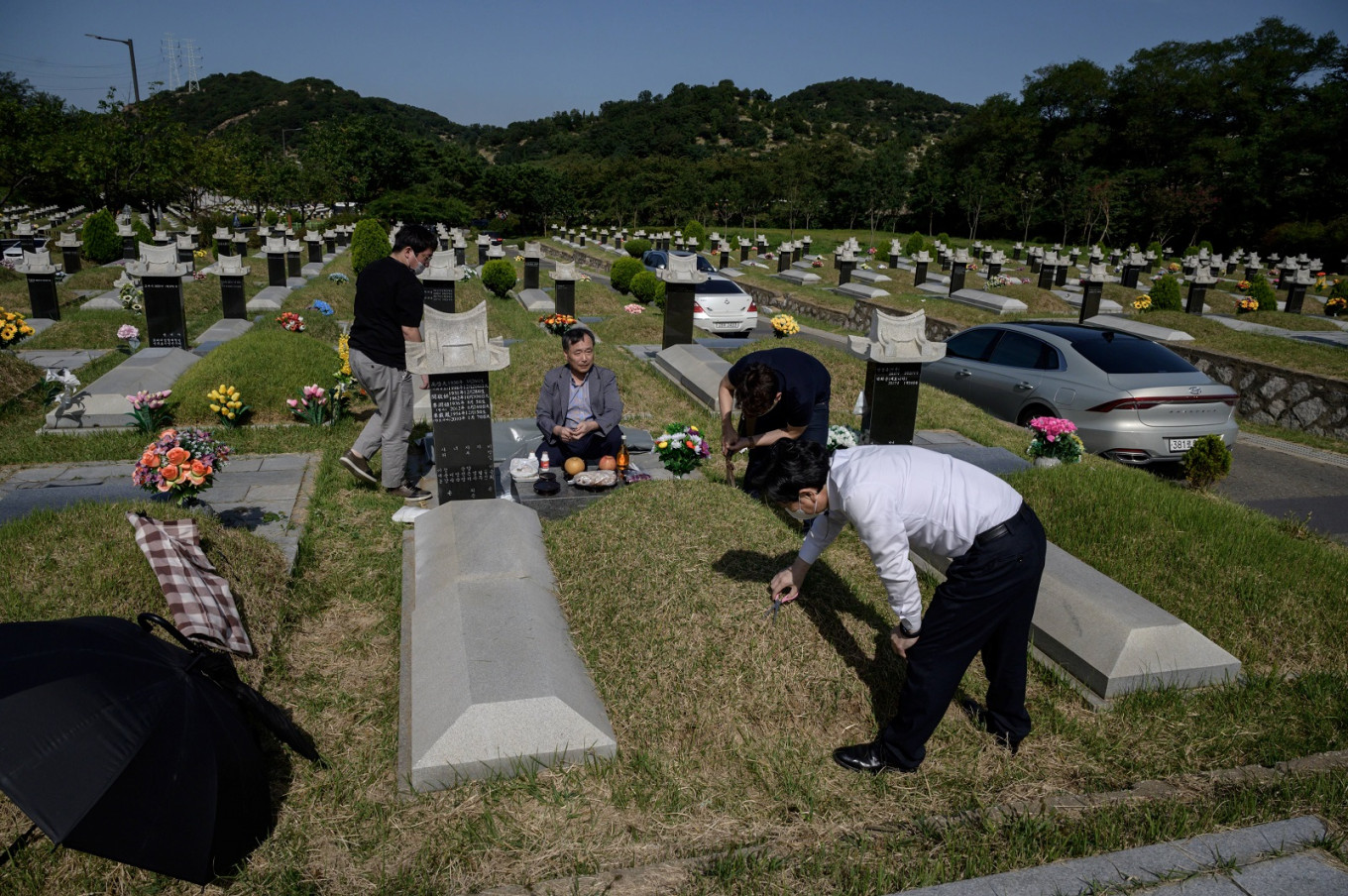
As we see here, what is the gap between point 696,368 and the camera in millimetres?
11055

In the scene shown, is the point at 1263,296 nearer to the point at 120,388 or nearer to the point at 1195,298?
the point at 1195,298

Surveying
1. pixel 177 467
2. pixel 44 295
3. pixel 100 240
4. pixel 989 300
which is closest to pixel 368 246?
pixel 100 240

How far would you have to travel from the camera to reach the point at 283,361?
9875 millimetres

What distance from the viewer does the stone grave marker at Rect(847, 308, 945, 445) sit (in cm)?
815

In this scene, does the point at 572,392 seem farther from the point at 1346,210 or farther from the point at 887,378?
the point at 1346,210

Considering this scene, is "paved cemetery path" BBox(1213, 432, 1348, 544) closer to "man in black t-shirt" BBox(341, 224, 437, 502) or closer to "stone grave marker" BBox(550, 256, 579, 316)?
"man in black t-shirt" BBox(341, 224, 437, 502)

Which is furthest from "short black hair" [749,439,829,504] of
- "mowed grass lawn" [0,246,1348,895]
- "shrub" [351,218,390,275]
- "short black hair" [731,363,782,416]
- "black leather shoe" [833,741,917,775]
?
"shrub" [351,218,390,275]

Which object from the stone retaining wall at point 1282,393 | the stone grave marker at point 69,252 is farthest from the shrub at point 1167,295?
the stone grave marker at point 69,252

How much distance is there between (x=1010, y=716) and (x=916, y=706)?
2.13 feet

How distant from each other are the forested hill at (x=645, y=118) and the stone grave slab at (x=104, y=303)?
54.2 meters

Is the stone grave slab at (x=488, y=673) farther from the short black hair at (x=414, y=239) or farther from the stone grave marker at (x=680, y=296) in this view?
the stone grave marker at (x=680, y=296)

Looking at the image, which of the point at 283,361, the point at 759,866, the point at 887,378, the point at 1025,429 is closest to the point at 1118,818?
the point at 759,866

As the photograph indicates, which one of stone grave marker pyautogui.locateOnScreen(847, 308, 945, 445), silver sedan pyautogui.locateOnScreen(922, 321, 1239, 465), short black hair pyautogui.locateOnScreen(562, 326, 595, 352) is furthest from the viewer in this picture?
silver sedan pyautogui.locateOnScreen(922, 321, 1239, 465)

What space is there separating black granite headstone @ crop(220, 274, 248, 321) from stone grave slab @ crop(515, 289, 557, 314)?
5547 mm
